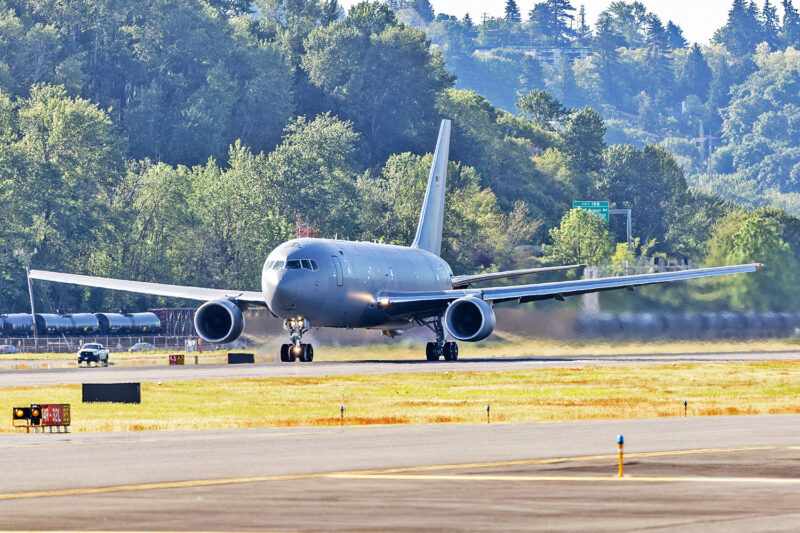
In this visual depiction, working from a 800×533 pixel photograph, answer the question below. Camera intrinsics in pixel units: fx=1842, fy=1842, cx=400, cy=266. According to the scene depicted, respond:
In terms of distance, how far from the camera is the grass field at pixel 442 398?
46906 millimetres

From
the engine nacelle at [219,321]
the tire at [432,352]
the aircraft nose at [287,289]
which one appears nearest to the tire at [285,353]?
the engine nacelle at [219,321]

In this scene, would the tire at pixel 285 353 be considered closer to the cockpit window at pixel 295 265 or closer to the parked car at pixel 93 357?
the cockpit window at pixel 295 265

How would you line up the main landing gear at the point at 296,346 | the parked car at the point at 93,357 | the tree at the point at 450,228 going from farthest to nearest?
the tree at the point at 450,228 → the parked car at the point at 93,357 → the main landing gear at the point at 296,346

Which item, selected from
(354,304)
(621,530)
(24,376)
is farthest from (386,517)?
(354,304)

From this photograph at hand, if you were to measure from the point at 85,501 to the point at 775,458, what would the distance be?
42.4 ft

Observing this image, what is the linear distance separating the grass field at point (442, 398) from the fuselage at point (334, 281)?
1037 centimetres

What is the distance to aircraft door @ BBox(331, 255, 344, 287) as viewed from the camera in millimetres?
75438

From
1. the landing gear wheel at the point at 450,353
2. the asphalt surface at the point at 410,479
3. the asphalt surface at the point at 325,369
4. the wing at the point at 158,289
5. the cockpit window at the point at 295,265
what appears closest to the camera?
the asphalt surface at the point at 410,479

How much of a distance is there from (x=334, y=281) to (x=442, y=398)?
2176 centimetres

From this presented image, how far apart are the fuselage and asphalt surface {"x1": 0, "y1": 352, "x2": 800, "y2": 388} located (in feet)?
7.26

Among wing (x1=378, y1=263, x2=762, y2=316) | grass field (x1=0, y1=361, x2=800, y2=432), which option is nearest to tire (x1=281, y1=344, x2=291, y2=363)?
wing (x1=378, y1=263, x2=762, y2=316)

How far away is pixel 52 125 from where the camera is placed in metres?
169

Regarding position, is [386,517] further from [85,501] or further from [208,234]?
[208,234]

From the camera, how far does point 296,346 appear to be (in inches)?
2982
